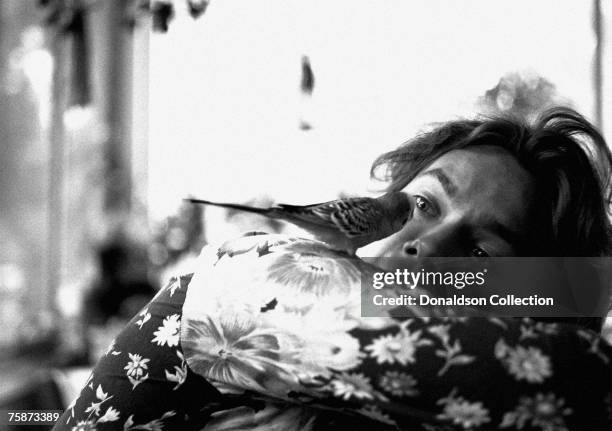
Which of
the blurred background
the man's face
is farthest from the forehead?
the blurred background

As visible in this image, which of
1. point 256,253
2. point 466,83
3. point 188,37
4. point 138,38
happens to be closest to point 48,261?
point 138,38

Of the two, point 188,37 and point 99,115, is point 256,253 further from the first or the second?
point 99,115

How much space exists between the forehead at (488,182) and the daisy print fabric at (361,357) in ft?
0.60

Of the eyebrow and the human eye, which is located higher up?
the eyebrow

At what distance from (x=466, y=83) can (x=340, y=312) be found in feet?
2.26

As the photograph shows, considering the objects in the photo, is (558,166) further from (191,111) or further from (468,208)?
(191,111)

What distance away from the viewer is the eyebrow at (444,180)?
659 mm

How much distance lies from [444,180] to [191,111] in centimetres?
155

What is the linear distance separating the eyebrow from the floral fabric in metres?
A: 0.17

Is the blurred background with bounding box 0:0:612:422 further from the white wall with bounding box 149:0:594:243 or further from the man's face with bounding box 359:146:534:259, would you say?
Result: the man's face with bounding box 359:146:534:259

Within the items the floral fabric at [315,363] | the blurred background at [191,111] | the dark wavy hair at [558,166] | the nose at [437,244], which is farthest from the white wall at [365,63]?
the floral fabric at [315,363]

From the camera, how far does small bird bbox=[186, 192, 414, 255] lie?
707 mm

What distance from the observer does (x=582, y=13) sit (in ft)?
3.50

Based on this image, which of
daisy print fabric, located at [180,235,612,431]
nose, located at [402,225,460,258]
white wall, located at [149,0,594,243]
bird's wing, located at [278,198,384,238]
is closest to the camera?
daisy print fabric, located at [180,235,612,431]
